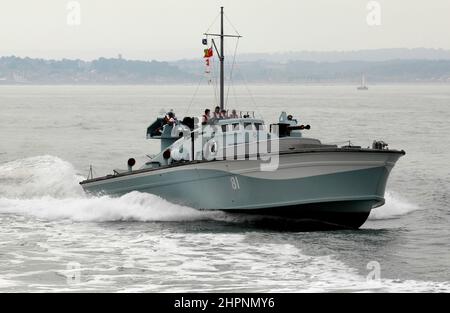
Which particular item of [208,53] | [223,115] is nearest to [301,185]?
[223,115]

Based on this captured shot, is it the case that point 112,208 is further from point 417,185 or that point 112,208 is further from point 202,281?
point 417,185

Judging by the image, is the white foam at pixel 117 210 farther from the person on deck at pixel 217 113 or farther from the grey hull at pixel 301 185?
the person on deck at pixel 217 113

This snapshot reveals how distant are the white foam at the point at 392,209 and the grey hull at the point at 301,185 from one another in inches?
149

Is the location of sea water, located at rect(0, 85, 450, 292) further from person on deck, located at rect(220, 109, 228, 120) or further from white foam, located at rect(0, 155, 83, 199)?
person on deck, located at rect(220, 109, 228, 120)

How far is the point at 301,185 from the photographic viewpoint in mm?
24500

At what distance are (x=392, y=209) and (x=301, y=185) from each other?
271 inches

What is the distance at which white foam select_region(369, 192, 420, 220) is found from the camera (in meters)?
29.1

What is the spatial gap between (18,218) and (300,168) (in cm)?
1023

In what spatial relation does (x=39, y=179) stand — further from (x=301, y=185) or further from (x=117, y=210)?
(x=301, y=185)

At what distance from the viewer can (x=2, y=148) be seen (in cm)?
6219

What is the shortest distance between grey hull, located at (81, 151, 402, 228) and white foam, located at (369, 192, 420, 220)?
3.77 meters

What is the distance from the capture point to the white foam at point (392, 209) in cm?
2914

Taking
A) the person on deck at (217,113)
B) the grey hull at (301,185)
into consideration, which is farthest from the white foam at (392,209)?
the person on deck at (217,113)

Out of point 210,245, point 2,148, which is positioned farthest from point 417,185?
point 2,148
